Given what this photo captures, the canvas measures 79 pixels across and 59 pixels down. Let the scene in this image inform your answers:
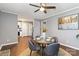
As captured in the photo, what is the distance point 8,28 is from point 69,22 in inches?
126

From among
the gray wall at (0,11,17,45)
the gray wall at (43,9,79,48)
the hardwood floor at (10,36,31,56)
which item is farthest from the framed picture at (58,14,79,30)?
the gray wall at (0,11,17,45)

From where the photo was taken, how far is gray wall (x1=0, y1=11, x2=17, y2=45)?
5398 mm

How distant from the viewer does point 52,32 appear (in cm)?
690

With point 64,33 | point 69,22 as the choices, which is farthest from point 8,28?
point 69,22

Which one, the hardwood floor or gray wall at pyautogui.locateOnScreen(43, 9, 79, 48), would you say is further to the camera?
gray wall at pyautogui.locateOnScreen(43, 9, 79, 48)

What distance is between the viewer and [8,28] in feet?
19.0

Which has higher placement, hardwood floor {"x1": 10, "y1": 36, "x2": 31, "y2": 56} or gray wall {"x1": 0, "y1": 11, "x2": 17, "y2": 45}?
gray wall {"x1": 0, "y1": 11, "x2": 17, "y2": 45}

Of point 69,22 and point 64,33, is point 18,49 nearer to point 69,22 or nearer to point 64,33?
point 64,33

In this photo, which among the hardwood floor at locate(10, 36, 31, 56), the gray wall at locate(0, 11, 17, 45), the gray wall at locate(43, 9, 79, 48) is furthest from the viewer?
the gray wall at locate(0, 11, 17, 45)

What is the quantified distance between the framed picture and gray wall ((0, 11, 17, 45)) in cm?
260

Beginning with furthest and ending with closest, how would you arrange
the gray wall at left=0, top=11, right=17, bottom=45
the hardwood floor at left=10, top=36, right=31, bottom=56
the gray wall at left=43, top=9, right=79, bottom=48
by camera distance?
1. the gray wall at left=0, top=11, right=17, bottom=45
2. the gray wall at left=43, top=9, right=79, bottom=48
3. the hardwood floor at left=10, top=36, right=31, bottom=56

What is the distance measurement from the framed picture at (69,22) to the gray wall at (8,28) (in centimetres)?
260

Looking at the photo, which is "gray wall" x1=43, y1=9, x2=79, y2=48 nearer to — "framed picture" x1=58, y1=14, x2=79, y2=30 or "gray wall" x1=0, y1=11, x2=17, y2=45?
"framed picture" x1=58, y1=14, x2=79, y2=30

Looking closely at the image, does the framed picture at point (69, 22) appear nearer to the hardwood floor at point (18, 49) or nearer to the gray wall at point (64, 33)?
the gray wall at point (64, 33)
